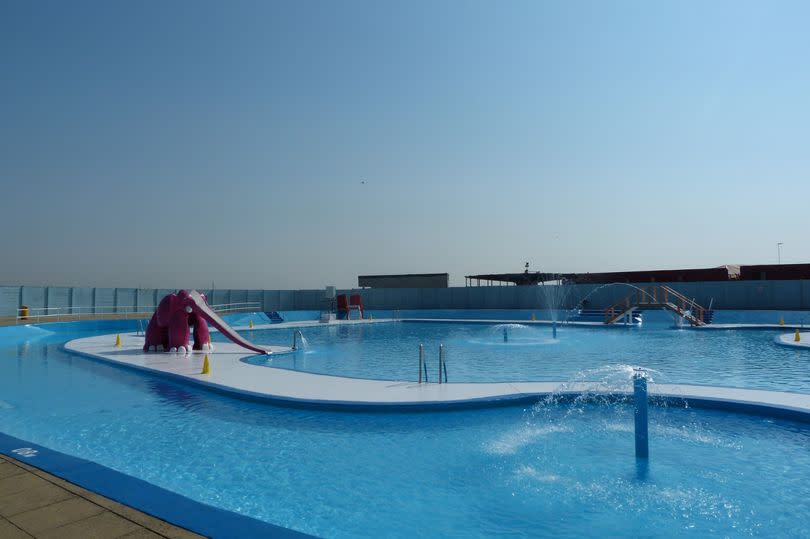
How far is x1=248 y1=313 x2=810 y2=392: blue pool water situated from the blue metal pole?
5.14 meters

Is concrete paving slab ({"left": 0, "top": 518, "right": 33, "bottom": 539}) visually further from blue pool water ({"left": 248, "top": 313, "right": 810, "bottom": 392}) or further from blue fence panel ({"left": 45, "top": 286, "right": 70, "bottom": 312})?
blue fence panel ({"left": 45, "top": 286, "right": 70, "bottom": 312})

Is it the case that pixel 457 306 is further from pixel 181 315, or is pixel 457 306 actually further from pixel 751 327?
pixel 181 315

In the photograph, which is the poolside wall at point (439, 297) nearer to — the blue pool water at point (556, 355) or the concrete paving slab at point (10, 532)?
the blue pool water at point (556, 355)

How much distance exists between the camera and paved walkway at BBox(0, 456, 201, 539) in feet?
10.2

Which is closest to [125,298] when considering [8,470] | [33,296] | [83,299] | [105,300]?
[105,300]

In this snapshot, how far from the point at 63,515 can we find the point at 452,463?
3.95m

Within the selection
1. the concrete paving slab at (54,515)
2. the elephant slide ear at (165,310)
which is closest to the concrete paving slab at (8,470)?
the concrete paving slab at (54,515)

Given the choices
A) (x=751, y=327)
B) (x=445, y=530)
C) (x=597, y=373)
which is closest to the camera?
(x=445, y=530)

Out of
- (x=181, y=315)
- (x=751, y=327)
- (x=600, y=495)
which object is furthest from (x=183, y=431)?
(x=751, y=327)

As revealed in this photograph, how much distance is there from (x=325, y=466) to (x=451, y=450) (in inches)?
63.5

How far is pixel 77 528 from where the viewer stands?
3215 mm

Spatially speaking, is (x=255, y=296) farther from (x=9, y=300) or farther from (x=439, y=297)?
(x=9, y=300)

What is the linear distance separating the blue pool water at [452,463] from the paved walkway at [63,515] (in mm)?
1547

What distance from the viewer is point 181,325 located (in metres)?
15.6
